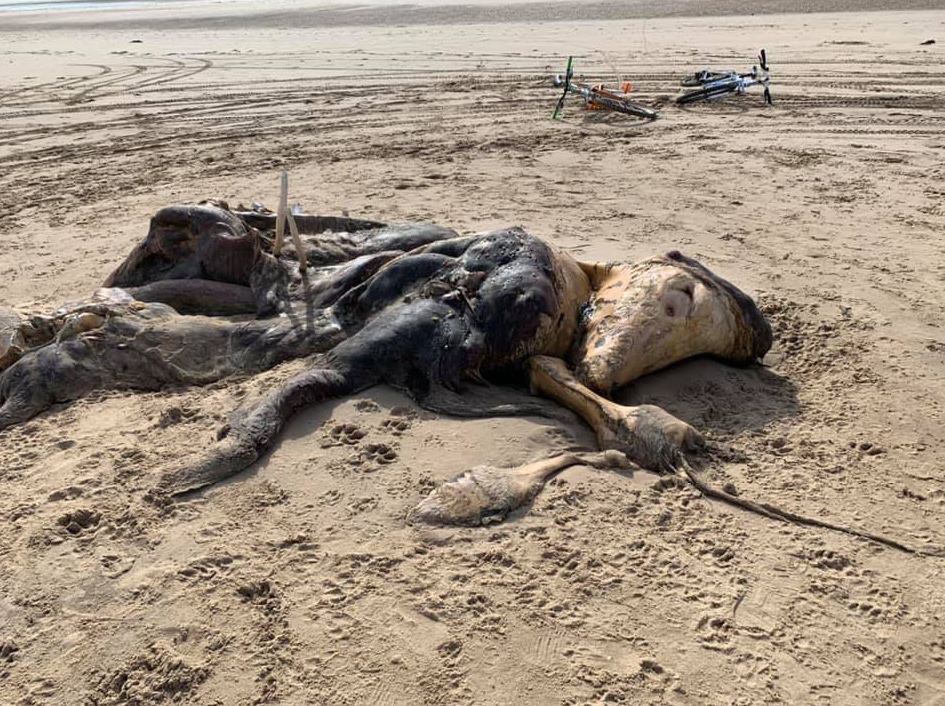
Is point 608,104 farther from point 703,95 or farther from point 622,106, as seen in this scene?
point 703,95

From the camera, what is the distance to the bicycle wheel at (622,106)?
10.6 meters

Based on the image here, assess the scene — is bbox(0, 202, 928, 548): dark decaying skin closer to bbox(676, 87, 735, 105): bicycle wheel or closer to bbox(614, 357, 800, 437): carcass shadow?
bbox(614, 357, 800, 437): carcass shadow

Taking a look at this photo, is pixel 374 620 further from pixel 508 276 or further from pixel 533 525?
pixel 508 276

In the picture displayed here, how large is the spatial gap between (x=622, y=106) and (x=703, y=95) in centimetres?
127

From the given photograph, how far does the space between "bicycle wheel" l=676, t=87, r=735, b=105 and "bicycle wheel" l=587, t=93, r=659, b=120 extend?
54 cm

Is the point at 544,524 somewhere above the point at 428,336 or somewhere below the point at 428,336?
below

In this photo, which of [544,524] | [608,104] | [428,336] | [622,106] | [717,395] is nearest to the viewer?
[544,524]

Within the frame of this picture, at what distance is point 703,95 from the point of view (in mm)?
11352

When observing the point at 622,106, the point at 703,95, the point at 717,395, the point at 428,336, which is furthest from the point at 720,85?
the point at 428,336

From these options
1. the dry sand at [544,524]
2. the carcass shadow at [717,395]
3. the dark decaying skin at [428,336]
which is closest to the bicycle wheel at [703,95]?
the dry sand at [544,524]

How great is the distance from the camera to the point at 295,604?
2826mm

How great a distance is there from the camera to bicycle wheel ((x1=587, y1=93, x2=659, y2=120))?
34.9 feet

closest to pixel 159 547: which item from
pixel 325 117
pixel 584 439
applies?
pixel 584 439

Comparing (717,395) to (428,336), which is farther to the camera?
(717,395)
